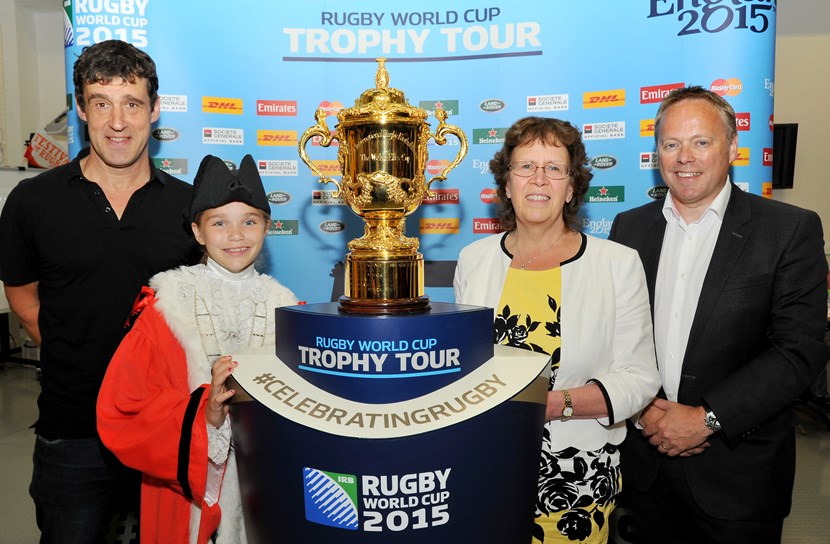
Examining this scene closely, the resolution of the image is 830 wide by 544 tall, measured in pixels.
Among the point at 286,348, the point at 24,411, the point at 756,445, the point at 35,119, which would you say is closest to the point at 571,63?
the point at 756,445

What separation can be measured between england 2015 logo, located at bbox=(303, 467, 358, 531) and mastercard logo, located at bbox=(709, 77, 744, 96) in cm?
311

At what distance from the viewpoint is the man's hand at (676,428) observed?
1.78m

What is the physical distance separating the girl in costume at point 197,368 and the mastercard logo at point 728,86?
274cm

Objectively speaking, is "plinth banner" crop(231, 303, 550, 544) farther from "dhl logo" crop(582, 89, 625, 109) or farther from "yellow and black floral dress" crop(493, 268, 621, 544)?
"dhl logo" crop(582, 89, 625, 109)

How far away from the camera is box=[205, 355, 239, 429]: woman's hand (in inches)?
46.0

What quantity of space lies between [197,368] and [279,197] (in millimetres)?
2337

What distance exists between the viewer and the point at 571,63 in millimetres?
3521

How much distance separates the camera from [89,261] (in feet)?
6.32

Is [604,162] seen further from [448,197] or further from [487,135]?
[448,197]

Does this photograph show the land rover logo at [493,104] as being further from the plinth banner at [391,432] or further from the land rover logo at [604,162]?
the plinth banner at [391,432]

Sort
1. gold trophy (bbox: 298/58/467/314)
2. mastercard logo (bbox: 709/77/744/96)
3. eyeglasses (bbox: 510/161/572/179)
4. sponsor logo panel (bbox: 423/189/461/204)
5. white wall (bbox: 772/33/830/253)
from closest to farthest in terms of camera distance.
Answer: gold trophy (bbox: 298/58/467/314) < eyeglasses (bbox: 510/161/572/179) < mastercard logo (bbox: 709/77/744/96) < sponsor logo panel (bbox: 423/189/461/204) < white wall (bbox: 772/33/830/253)

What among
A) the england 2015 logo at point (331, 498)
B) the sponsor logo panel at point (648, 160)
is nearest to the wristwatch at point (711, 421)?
the england 2015 logo at point (331, 498)

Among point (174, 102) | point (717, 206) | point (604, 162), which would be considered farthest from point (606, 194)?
point (174, 102)

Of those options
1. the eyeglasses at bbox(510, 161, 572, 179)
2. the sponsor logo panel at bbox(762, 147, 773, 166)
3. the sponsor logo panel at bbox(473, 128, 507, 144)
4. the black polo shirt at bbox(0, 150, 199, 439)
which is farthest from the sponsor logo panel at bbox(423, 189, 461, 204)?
the eyeglasses at bbox(510, 161, 572, 179)
